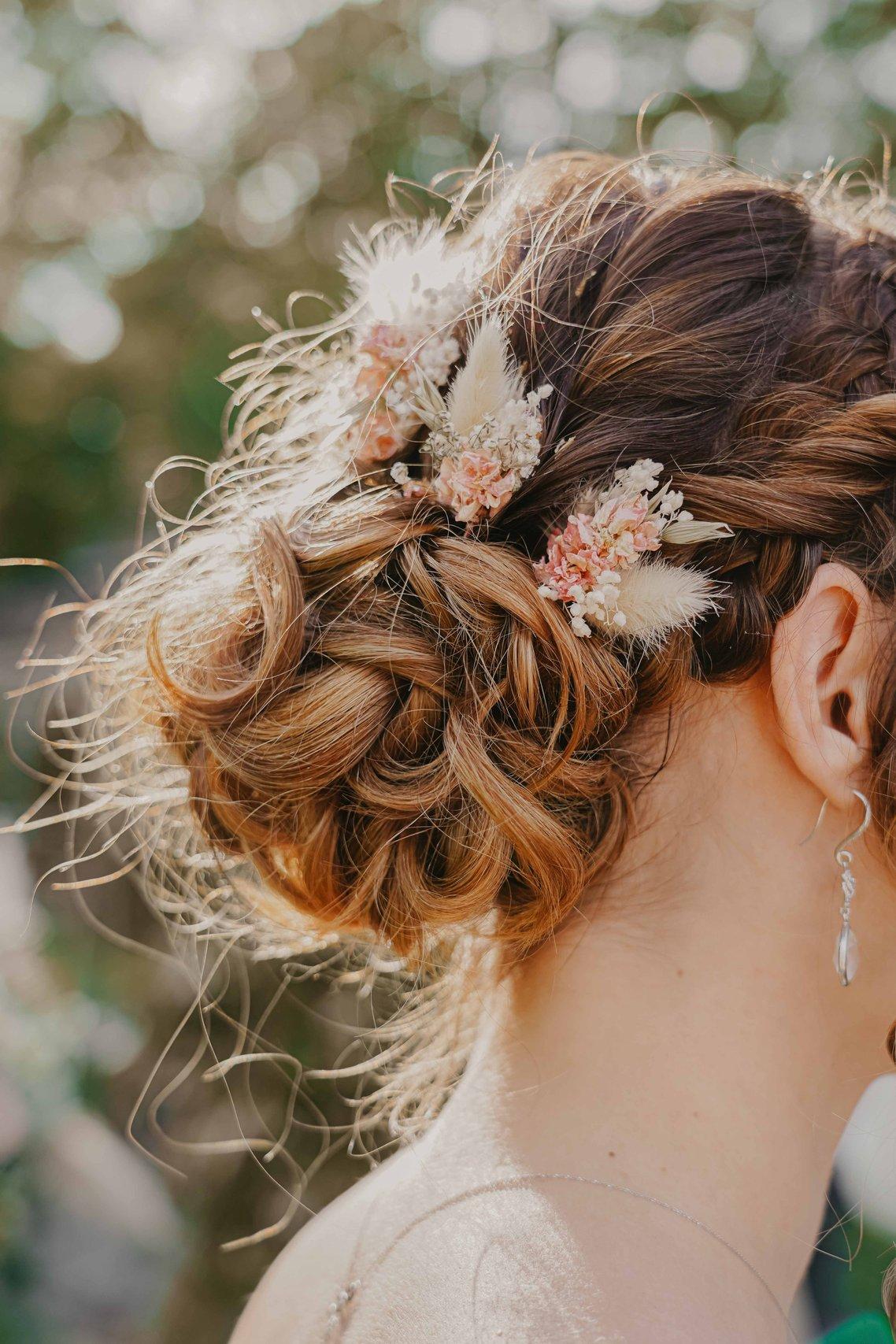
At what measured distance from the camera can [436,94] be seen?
12.1 ft

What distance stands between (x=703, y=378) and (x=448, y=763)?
0.56 m

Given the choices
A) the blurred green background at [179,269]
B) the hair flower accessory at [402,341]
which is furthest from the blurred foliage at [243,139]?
the hair flower accessory at [402,341]

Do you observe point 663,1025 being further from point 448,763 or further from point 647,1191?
point 448,763

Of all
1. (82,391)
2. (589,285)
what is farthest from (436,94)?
(589,285)

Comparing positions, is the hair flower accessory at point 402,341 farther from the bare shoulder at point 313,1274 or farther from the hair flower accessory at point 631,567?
the bare shoulder at point 313,1274

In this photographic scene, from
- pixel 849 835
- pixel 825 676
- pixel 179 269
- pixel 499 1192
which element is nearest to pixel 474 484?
pixel 825 676

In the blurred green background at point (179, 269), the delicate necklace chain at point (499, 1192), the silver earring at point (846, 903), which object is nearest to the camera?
the delicate necklace chain at point (499, 1192)

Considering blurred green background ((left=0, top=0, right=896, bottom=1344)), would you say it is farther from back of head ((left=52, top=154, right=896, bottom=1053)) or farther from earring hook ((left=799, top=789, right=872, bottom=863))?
earring hook ((left=799, top=789, right=872, bottom=863))

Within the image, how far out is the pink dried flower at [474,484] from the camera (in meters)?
1.23

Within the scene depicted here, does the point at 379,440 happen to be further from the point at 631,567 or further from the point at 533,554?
the point at 631,567

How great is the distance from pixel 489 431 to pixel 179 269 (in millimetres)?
2686

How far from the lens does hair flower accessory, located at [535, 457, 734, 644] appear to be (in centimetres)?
118

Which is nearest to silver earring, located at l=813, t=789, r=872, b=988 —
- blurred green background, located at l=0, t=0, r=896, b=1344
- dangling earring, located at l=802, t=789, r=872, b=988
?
dangling earring, located at l=802, t=789, r=872, b=988

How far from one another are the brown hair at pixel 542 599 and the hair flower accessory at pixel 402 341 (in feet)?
0.20
